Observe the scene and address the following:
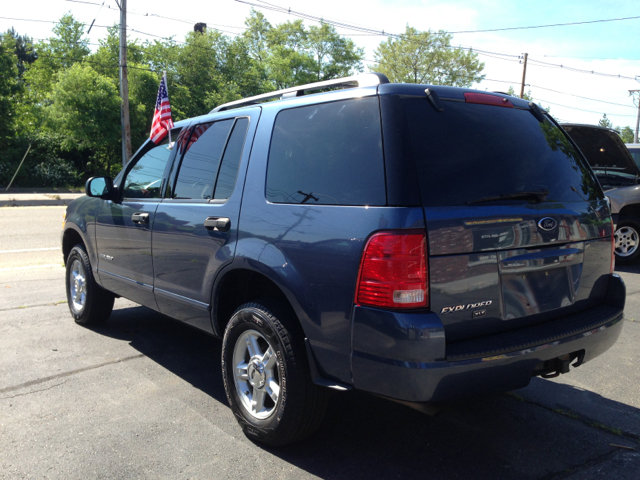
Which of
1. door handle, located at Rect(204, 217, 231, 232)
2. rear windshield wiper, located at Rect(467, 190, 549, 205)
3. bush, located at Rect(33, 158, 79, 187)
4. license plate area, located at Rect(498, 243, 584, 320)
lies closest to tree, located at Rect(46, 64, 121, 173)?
bush, located at Rect(33, 158, 79, 187)

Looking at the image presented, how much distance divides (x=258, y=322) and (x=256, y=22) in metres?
62.3

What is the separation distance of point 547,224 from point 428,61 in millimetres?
54964

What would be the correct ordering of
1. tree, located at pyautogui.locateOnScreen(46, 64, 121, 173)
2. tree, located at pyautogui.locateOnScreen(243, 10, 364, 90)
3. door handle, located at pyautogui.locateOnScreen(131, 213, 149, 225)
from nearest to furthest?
1. door handle, located at pyautogui.locateOnScreen(131, 213, 149, 225)
2. tree, located at pyautogui.locateOnScreen(46, 64, 121, 173)
3. tree, located at pyautogui.locateOnScreen(243, 10, 364, 90)

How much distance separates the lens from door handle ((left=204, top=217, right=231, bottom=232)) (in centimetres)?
325

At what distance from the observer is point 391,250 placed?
2389 mm

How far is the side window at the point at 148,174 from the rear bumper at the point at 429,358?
7.79 ft

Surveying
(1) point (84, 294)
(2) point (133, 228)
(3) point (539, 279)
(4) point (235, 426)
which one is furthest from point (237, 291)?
(1) point (84, 294)

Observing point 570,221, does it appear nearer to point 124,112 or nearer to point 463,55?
point 124,112

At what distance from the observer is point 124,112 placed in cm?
2281

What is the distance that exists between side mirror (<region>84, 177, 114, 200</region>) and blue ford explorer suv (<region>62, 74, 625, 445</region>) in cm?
134

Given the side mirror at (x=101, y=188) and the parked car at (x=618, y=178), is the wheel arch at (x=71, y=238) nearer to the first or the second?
the side mirror at (x=101, y=188)

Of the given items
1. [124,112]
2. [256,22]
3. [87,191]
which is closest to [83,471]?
[87,191]

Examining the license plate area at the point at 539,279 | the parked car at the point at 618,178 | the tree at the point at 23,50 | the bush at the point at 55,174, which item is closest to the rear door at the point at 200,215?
the license plate area at the point at 539,279

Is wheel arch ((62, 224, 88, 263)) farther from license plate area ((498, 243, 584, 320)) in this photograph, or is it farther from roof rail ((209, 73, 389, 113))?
license plate area ((498, 243, 584, 320))
